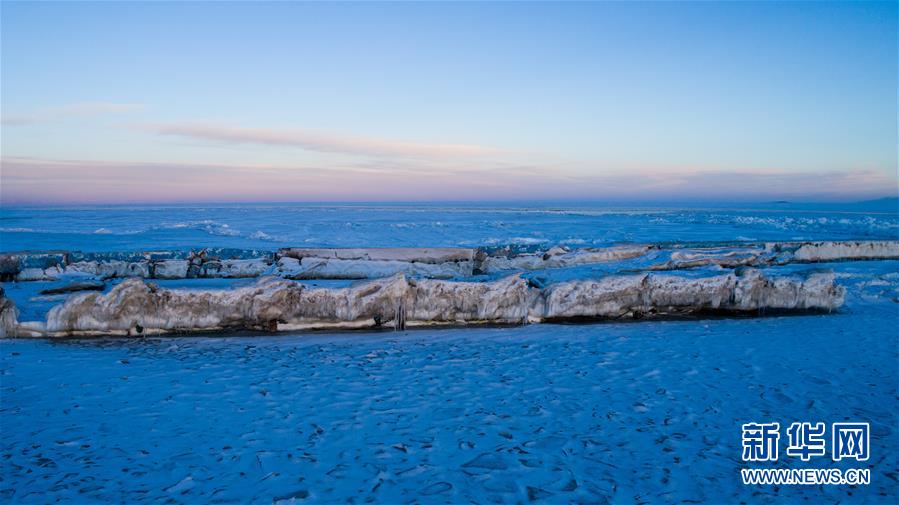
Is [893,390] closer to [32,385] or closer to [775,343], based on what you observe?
[775,343]

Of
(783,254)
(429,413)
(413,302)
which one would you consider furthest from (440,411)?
(783,254)

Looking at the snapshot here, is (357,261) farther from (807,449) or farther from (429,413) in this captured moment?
(807,449)

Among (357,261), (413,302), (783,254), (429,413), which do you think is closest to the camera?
(429,413)

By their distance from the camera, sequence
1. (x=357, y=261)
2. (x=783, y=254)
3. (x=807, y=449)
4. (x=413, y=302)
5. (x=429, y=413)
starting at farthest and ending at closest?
1. (x=783, y=254)
2. (x=357, y=261)
3. (x=413, y=302)
4. (x=429, y=413)
5. (x=807, y=449)

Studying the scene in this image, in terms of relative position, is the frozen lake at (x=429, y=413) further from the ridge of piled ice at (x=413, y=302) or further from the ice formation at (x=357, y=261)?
the ice formation at (x=357, y=261)

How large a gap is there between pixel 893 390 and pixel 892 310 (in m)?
3.70

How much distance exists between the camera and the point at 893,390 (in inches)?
156

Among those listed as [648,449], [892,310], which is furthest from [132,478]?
[892,310]

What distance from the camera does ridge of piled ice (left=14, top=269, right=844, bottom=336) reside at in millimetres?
5465

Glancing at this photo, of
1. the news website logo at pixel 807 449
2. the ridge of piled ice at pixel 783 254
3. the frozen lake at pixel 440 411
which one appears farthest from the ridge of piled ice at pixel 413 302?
the news website logo at pixel 807 449

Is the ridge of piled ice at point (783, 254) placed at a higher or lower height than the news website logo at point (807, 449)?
higher

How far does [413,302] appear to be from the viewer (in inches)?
237

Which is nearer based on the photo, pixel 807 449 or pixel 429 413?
pixel 807 449

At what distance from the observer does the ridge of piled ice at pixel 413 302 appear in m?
5.46
